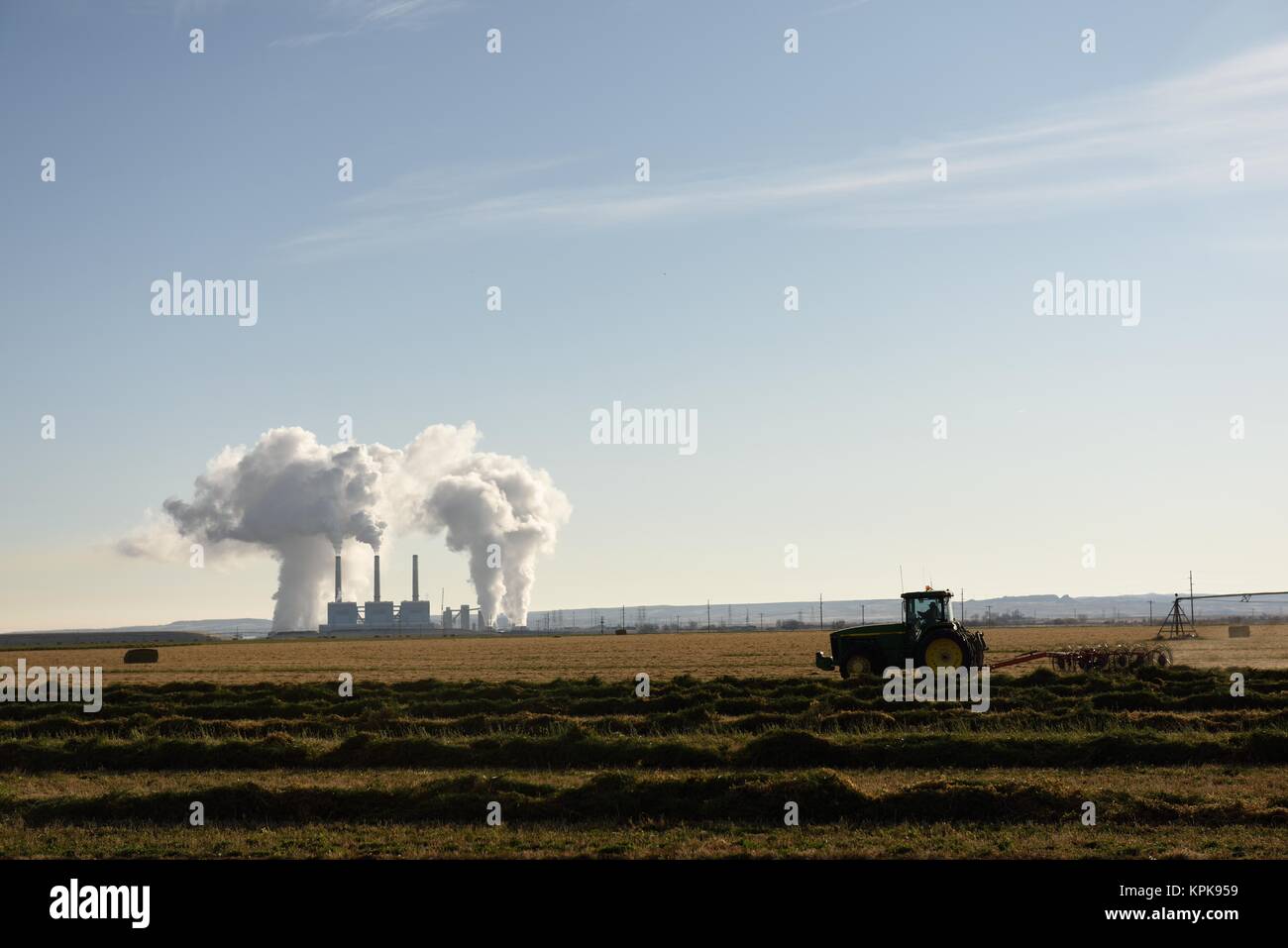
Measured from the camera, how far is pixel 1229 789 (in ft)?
62.3

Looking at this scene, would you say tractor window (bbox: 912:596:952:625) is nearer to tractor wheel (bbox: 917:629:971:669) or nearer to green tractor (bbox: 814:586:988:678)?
green tractor (bbox: 814:586:988:678)

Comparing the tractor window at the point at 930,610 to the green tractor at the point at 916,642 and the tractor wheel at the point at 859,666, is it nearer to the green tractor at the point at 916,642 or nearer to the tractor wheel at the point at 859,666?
the green tractor at the point at 916,642

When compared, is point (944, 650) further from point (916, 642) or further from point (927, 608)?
point (927, 608)

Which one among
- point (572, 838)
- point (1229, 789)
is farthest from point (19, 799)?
point (1229, 789)

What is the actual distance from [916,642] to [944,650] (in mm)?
1081

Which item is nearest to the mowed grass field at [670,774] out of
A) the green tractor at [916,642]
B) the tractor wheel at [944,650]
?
the green tractor at [916,642]

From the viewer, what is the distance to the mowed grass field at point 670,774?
635 inches

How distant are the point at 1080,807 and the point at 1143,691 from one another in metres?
18.4

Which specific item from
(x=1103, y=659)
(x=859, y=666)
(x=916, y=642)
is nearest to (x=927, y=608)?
(x=916, y=642)

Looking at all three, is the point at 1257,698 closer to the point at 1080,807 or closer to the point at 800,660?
the point at 1080,807

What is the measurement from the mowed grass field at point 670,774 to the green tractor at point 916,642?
1.56 m

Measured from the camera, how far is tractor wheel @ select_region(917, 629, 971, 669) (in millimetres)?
37812

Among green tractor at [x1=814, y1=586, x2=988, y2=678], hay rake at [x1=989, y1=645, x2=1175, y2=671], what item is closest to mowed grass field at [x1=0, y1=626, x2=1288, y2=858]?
green tractor at [x1=814, y1=586, x2=988, y2=678]
